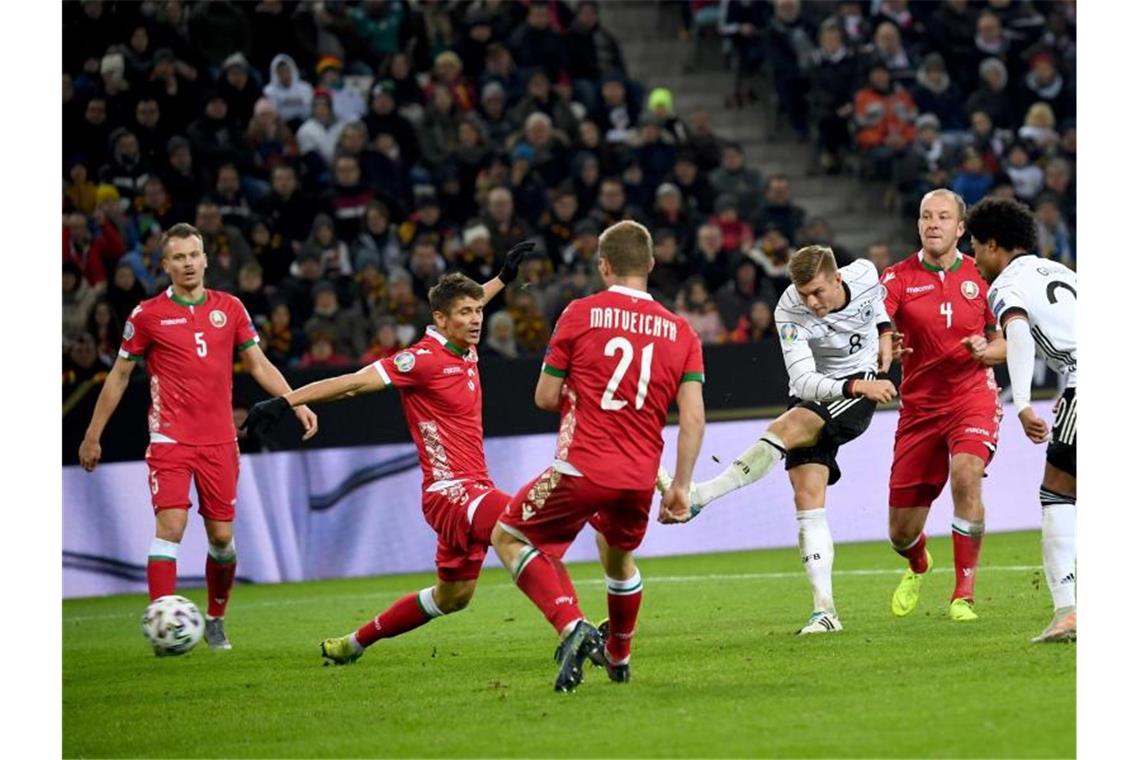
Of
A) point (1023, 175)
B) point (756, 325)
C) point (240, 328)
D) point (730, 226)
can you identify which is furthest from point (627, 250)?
point (1023, 175)

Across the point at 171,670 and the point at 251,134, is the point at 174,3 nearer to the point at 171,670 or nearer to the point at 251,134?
the point at 251,134

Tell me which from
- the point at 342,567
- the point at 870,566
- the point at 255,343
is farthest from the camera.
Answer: the point at 342,567

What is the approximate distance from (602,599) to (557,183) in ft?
19.9

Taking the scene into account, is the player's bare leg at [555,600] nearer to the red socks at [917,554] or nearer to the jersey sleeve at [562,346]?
the jersey sleeve at [562,346]

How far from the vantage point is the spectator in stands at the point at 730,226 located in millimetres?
16672

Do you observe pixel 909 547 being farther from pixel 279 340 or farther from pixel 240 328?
pixel 279 340

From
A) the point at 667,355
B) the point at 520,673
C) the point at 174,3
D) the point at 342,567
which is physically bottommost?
the point at 342,567

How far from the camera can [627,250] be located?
723 cm

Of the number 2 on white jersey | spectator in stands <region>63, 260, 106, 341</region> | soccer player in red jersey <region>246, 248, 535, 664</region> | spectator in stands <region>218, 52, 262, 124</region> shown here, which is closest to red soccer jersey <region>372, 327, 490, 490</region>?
soccer player in red jersey <region>246, 248, 535, 664</region>

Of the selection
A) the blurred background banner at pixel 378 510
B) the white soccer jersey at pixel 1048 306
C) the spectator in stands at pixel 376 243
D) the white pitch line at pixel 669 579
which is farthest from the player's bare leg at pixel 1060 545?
the spectator in stands at pixel 376 243

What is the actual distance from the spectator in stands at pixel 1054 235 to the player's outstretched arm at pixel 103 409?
10.0m

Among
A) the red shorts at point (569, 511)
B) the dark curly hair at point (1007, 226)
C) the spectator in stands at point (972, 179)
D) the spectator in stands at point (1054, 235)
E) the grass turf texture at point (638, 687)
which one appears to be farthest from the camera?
the spectator in stands at point (972, 179)
